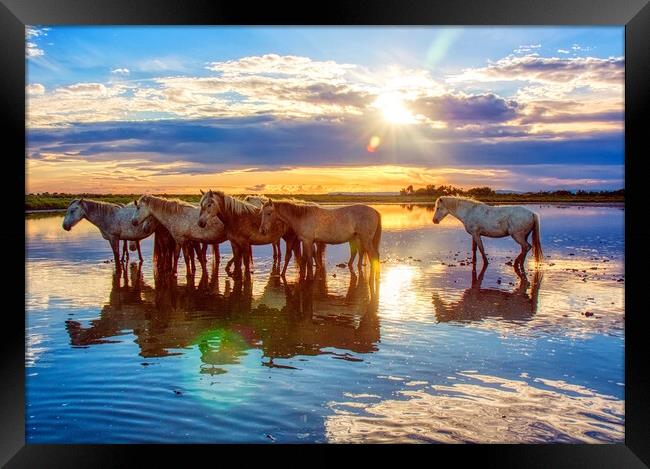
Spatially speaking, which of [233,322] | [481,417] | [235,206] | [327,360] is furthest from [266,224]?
[481,417]

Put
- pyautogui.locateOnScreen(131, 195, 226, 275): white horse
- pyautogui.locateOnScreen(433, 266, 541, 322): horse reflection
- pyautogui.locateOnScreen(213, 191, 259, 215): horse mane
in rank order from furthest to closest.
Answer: pyautogui.locateOnScreen(131, 195, 226, 275): white horse
pyautogui.locateOnScreen(213, 191, 259, 215): horse mane
pyautogui.locateOnScreen(433, 266, 541, 322): horse reflection

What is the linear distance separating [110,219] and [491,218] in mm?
8171

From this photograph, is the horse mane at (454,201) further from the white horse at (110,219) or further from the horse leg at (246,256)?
the white horse at (110,219)

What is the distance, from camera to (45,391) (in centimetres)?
746

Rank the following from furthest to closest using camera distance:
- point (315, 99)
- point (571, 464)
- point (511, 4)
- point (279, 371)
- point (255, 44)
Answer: point (315, 99) < point (255, 44) < point (279, 371) < point (511, 4) < point (571, 464)

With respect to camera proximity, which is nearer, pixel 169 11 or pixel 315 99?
pixel 169 11

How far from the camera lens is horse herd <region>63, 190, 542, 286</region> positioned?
40.4 feet

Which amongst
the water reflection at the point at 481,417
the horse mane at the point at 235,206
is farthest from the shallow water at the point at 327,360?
the horse mane at the point at 235,206

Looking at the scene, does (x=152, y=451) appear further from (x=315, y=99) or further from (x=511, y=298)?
(x=315, y=99)

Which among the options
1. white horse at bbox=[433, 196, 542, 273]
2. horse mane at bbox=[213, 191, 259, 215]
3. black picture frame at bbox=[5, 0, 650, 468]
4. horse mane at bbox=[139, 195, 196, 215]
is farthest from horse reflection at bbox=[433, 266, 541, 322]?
horse mane at bbox=[139, 195, 196, 215]

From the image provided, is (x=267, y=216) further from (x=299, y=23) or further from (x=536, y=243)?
(x=299, y=23)

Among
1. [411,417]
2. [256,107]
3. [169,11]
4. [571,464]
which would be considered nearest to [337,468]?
[411,417]

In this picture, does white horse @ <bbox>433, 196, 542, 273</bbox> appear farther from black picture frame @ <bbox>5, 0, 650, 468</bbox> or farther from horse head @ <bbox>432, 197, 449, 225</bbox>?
black picture frame @ <bbox>5, 0, 650, 468</bbox>

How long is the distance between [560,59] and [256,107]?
20.7 ft
